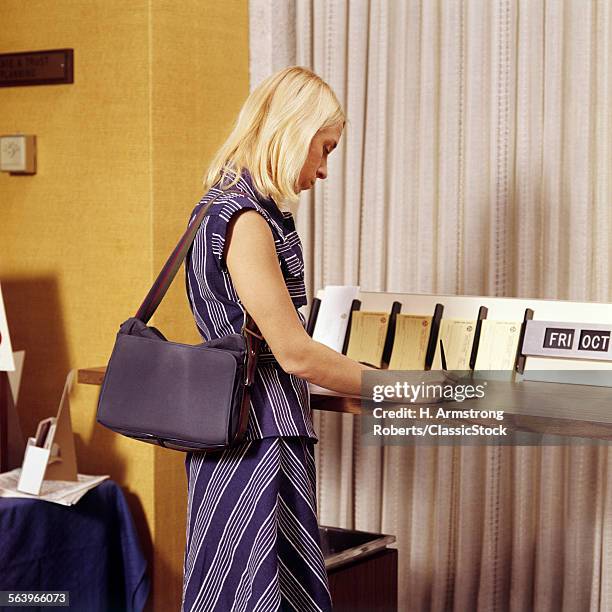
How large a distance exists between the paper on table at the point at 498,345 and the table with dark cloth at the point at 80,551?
1.11 meters

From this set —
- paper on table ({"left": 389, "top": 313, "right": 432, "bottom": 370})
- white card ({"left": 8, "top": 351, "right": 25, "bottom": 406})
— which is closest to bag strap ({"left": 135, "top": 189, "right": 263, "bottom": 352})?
paper on table ({"left": 389, "top": 313, "right": 432, "bottom": 370})

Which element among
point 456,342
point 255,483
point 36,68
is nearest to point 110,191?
point 36,68

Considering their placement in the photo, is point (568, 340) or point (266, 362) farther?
point (568, 340)

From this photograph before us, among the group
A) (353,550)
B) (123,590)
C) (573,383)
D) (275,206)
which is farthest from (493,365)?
(123,590)

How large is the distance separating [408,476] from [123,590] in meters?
0.89

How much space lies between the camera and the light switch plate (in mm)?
2941

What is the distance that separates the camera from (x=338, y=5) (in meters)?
2.98

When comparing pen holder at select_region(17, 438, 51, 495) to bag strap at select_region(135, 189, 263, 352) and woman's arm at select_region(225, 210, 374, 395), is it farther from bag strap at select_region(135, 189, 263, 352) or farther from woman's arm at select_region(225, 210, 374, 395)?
woman's arm at select_region(225, 210, 374, 395)

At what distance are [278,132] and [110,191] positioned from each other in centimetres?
121

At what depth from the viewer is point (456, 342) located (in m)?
2.33

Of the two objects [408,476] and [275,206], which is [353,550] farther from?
[275,206]

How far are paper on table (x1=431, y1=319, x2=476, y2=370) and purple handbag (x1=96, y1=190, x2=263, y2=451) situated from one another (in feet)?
2.43

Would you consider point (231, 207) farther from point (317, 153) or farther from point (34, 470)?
point (34, 470)

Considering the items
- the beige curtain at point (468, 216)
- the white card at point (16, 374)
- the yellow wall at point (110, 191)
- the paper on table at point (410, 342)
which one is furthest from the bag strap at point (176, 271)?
the beige curtain at point (468, 216)
